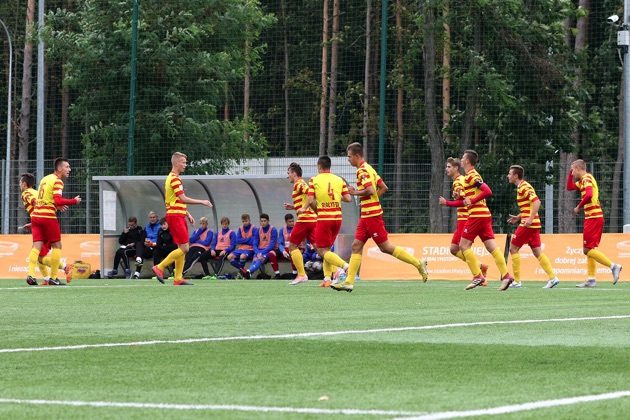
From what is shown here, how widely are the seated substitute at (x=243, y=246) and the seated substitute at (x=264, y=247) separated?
15cm

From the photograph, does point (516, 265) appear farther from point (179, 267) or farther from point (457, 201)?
point (179, 267)

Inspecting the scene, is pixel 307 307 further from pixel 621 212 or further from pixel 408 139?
pixel 408 139

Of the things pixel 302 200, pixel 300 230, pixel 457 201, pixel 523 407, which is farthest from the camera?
pixel 302 200

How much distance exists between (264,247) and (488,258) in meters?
4.36

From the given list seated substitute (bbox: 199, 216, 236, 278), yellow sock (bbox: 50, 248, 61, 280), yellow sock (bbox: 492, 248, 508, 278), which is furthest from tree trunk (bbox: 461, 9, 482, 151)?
yellow sock (bbox: 50, 248, 61, 280)

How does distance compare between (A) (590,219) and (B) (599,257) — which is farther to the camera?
(A) (590,219)

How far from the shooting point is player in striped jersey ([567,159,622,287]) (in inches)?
864

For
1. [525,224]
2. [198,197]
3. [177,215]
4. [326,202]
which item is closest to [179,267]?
[177,215]

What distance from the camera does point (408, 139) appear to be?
46.8 m

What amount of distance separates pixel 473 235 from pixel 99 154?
16.3m

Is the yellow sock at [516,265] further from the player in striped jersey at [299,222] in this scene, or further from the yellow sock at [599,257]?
the player in striped jersey at [299,222]

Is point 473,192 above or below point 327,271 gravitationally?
above

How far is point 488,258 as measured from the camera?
90.0 feet

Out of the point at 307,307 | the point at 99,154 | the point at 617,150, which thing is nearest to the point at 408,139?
the point at 617,150
